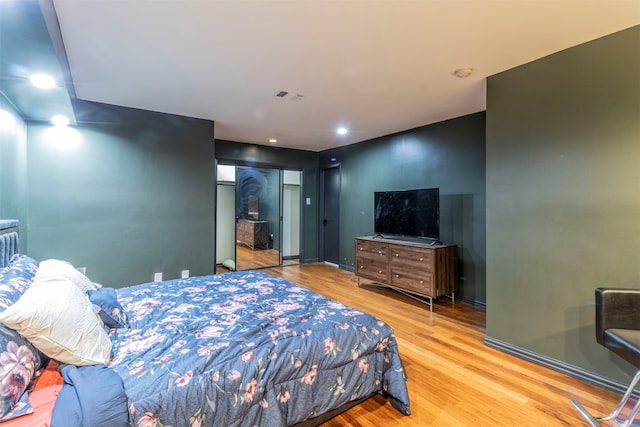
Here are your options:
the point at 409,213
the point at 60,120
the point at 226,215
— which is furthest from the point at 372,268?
the point at 60,120

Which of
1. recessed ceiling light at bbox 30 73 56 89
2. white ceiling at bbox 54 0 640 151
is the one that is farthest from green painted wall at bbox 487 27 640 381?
recessed ceiling light at bbox 30 73 56 89

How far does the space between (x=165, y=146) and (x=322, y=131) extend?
231 centimetres

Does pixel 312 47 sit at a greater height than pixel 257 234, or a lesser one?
greater

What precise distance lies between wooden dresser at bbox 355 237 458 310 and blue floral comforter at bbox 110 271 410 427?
77.0 inches

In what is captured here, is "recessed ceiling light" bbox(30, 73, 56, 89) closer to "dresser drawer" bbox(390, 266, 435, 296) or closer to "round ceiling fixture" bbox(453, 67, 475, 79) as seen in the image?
"round ceiling fixture" bbox(453, 67, 475, 79)

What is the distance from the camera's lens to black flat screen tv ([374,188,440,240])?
396 cm

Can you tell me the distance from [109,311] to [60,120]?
8.87 ft

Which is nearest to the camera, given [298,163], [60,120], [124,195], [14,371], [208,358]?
[14,371]

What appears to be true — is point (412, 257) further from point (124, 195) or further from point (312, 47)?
point (124, 195)

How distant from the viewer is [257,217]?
7926mm

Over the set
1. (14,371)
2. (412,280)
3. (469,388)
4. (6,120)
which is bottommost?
(469,388)

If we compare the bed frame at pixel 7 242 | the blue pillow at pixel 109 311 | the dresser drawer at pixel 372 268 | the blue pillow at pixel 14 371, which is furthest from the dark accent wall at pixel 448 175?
the bed frame at pixel 7 242

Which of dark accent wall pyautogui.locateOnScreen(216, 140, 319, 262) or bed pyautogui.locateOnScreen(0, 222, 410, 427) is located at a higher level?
dark accent wall pyautogui.locateOnScreen(216, 140, 319, 262)

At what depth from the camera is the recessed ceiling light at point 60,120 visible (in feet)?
10.4
